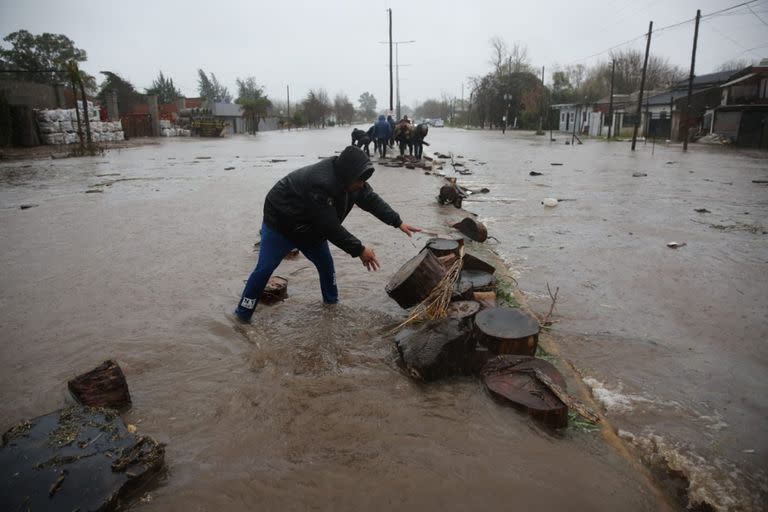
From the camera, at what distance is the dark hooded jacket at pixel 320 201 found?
3381 mm

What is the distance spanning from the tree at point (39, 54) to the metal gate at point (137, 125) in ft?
40.9

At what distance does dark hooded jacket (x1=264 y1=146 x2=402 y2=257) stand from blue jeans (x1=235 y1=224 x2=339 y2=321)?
0.08 metres

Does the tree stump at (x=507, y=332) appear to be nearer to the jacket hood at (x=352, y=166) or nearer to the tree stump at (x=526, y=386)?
the tree stump at (x=526, y=386)

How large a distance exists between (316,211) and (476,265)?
184cm

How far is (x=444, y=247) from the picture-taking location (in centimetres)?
445

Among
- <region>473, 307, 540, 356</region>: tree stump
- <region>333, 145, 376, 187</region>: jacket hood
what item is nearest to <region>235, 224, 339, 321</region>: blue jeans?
<region>333, 145, 376, 187</region>: jacket hood

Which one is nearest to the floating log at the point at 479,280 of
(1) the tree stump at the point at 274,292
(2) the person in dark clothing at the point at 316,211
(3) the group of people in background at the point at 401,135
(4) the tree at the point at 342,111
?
(2) the person in dark clothing at the point at 316,211

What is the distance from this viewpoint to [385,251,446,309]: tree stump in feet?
12.5

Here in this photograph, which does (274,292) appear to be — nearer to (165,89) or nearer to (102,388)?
(102,388)

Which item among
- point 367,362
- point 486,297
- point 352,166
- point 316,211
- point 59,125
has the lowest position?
point 367,362

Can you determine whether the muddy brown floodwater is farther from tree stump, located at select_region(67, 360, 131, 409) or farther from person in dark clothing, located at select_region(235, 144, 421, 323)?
person in dark clothing, located at select_region(235, 144, 421, 323)

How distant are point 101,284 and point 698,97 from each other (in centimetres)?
4124

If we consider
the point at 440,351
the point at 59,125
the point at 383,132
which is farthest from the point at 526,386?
the point at 59,125

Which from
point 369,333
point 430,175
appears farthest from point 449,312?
point 430,175
